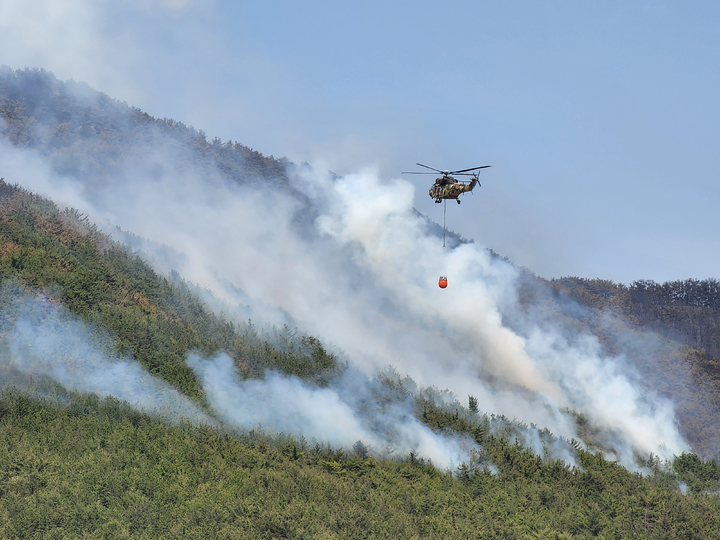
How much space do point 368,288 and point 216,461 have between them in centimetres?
4699

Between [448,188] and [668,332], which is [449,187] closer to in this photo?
[448,188]

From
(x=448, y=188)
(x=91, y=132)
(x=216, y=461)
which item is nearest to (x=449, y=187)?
(x=448, y=188)

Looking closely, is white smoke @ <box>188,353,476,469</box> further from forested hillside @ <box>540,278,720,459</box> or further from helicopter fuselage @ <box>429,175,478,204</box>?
forested hillside @ <box>540,278,720,459</box>

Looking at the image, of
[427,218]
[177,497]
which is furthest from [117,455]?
[427,218]

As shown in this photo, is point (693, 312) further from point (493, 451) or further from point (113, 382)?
point (113, 382)

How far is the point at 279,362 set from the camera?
42.3 meters

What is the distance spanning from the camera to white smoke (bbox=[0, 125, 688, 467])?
58.9 meters

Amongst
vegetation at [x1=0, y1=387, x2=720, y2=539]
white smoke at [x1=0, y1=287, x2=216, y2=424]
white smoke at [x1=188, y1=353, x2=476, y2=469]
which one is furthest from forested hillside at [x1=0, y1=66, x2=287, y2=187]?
vegetation at [x1=0, y1=387, x2=720, y2=539]

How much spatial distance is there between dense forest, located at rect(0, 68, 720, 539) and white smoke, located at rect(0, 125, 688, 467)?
5765 millimetres

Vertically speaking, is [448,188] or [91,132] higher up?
[91,132]

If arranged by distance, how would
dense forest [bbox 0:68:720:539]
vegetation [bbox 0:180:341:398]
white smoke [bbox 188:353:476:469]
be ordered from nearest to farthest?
dense forest [bbox 0:68:720:539] → white smoke [bbox 188:353:476:469] → vegetation [bbox 0:180:341:398]

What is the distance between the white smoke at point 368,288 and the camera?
2320 inches

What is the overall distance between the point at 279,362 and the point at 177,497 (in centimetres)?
1633

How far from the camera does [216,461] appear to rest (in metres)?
30.2
